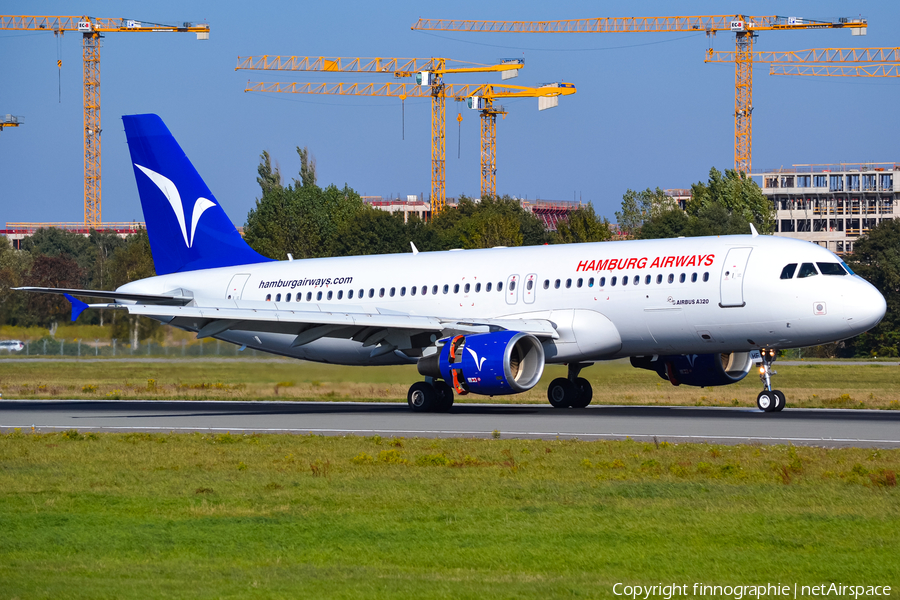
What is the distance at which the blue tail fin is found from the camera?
120 ft

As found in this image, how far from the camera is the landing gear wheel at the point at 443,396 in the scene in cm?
3027

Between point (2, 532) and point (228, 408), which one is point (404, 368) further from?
point (2, 532)

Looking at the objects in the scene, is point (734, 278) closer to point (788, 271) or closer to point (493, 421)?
point (788, 271)

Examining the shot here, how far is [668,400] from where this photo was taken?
36.3 metres

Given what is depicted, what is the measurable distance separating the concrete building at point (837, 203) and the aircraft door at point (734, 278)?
Result: 16087 cm

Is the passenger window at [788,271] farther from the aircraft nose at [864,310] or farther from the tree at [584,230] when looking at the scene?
the tree at [584,230]

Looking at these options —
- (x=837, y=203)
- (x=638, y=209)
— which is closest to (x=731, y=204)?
(x=638, y=209)

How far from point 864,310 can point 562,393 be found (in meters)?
9.04

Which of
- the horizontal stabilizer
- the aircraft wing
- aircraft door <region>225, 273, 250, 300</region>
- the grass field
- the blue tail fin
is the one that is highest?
the blue tail fin

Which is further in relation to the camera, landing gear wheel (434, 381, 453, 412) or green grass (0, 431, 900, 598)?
landing gear wheel (434, 381, 453, 412)

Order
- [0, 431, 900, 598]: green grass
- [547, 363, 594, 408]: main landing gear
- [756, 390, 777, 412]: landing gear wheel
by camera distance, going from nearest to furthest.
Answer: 1. [0, 431, 900, 598]: green grass
2. [756, 390, 777, 412]: landing gear wheel
3. [547, 363, 594, 408]: main landing gear

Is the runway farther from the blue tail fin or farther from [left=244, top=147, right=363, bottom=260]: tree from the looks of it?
[left=244, top=147, right=363, bottom=260]: tree

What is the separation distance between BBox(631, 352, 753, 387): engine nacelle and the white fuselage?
1989 mm

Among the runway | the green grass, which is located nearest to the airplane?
the runway
